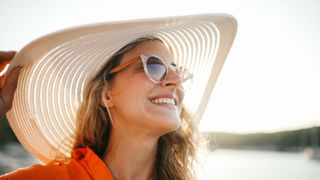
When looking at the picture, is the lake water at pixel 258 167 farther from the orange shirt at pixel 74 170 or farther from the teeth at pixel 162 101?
the orange shirt at pixel 74 170

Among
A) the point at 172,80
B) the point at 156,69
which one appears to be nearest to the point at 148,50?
the point at 156,69

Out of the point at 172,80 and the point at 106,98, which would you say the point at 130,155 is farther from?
the point at 172,80

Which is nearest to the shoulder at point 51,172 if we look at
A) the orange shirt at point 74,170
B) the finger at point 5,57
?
the orange shirt at point 74,170

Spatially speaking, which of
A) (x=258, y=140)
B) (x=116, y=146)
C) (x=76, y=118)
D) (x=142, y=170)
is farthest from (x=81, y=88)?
(x=258, y=140)

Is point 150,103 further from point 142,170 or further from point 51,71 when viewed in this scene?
point 51,71

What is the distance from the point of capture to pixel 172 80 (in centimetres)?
290

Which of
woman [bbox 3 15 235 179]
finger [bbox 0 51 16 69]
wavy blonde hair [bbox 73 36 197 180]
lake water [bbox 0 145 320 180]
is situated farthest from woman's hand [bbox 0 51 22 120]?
lake water [bbox 0 145 320 180]

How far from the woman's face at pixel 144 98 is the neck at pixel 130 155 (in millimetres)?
70

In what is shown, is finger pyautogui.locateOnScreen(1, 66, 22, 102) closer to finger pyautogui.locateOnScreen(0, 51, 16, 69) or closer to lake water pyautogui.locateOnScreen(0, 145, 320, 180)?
finger pyautogui.locateOnScreen(0, 51, 16, 69)

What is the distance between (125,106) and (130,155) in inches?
12.1

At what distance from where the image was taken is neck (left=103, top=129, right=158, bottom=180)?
9.20 ft

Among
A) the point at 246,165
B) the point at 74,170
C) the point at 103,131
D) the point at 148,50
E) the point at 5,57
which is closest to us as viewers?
the point at 5,57

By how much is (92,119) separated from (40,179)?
673mm

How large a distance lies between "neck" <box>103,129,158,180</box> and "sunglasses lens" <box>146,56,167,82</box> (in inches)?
15.0
